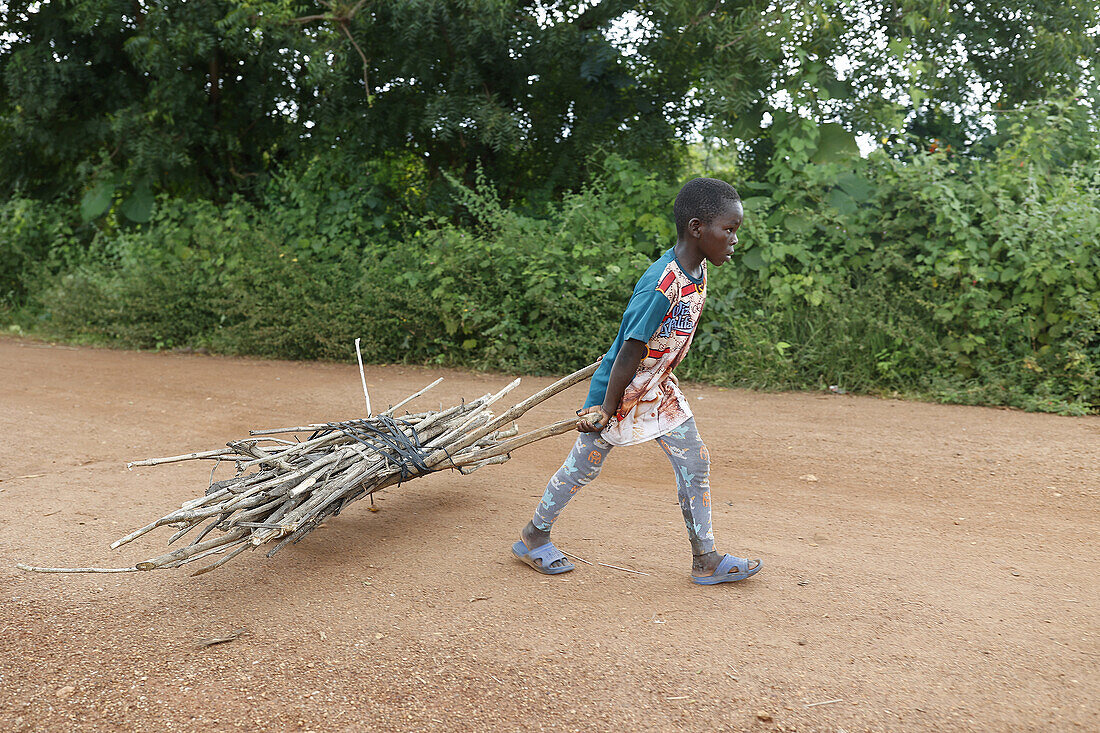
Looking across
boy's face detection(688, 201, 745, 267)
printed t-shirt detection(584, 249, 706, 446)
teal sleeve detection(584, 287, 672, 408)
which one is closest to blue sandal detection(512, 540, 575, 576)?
printed t-shirt detection(584, 249, 706, 446)

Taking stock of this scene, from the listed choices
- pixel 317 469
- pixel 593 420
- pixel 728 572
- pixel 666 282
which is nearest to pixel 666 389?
pixel 593 420

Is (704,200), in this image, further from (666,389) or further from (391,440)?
(391,440)

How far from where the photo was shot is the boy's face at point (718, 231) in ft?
10.4

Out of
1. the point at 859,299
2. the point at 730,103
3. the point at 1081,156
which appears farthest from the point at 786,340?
the point at 1081,156

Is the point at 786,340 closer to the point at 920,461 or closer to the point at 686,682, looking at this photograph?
the point at 920,461

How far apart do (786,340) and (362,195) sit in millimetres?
6215

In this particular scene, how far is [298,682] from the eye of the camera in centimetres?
266

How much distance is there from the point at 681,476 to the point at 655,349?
521mm

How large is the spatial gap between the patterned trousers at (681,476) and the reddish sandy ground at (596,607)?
24cm

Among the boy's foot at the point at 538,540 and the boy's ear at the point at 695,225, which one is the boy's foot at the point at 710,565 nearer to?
the boy's foot at the point at 538,540

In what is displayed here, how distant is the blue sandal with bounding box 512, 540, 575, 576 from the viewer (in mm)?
3524

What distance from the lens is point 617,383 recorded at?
320 centimetres

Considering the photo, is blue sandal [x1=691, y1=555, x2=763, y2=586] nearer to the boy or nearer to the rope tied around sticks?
the boy

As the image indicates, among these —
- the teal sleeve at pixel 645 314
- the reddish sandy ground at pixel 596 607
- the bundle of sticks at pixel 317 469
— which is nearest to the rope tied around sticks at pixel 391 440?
the bundle of sticks at pixel 317 469
